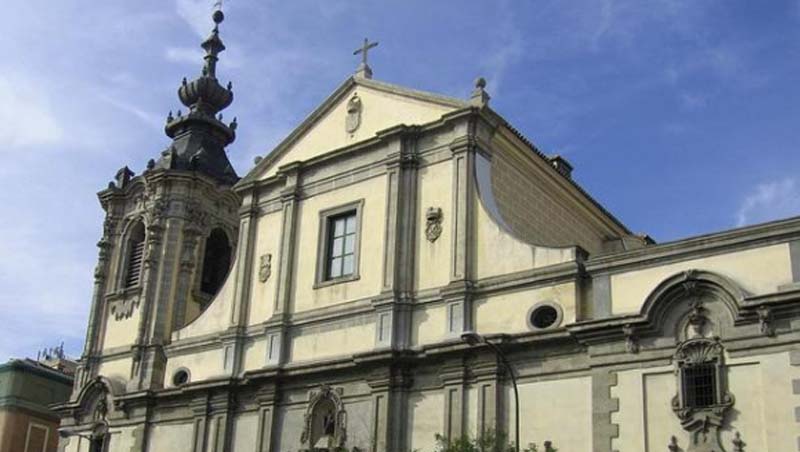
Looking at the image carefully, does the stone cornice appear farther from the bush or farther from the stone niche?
the stone niche

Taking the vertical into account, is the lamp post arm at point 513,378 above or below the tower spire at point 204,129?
below

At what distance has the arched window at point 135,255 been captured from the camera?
32969 mm

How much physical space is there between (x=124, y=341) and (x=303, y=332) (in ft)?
25.1

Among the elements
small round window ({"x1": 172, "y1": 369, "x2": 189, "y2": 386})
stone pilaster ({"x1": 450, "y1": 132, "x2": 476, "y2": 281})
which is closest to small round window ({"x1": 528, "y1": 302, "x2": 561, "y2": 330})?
stone pilaster ({"x1": 450, "y1": 132, "x2": 476, "y2": 281})

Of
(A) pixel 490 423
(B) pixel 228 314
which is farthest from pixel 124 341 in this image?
(A) pixel 490 423

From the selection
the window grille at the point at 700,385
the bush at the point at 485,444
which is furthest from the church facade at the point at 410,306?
the bush at the point at 485,444

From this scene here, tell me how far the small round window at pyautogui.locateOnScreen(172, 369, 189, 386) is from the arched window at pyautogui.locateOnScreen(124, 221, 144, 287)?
4.19 metres

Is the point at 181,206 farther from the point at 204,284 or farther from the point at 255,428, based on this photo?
the point at 255,428

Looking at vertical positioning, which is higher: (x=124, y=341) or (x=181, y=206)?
(x=181, y=206)

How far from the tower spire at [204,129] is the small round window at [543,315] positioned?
1415cm

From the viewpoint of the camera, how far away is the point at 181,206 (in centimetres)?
3266

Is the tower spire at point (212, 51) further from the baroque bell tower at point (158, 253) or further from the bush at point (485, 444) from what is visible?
the bush at point (485, 444)

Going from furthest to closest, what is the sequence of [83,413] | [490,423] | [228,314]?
[83,413], [228,314], [490,423]

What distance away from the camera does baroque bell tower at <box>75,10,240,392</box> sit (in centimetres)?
3142
